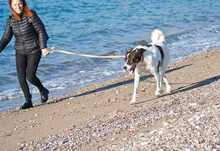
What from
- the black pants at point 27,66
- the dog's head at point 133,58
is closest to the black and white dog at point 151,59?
the dog's head at point 133,58

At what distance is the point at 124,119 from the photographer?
26.6 feet

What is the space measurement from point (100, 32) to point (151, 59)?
10.3 m

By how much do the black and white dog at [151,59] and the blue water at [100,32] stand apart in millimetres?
2437

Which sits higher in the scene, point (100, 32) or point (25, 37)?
point (25, 37)

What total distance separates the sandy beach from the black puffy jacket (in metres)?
1.08

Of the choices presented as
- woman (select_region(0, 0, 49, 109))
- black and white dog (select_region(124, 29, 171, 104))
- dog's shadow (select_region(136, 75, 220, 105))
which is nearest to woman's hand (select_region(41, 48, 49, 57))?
woman (select_region(0, 0, 49, 109))

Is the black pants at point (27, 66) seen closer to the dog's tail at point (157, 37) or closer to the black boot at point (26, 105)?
the black boot at point (26, 105)

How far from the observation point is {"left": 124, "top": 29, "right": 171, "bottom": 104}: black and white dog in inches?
361

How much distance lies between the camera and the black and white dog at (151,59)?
9.17 m

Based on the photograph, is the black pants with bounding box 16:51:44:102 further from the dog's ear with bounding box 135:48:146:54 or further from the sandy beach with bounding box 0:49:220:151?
the dog's ear with bounding box 135:48:146:54

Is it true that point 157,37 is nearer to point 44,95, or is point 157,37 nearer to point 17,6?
point 44,95

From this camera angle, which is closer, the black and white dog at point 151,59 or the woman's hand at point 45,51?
the black and white dog at point 151,59

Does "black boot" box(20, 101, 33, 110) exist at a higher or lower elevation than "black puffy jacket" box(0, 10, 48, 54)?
lower

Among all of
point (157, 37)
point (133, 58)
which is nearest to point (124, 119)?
point (133, 58)
